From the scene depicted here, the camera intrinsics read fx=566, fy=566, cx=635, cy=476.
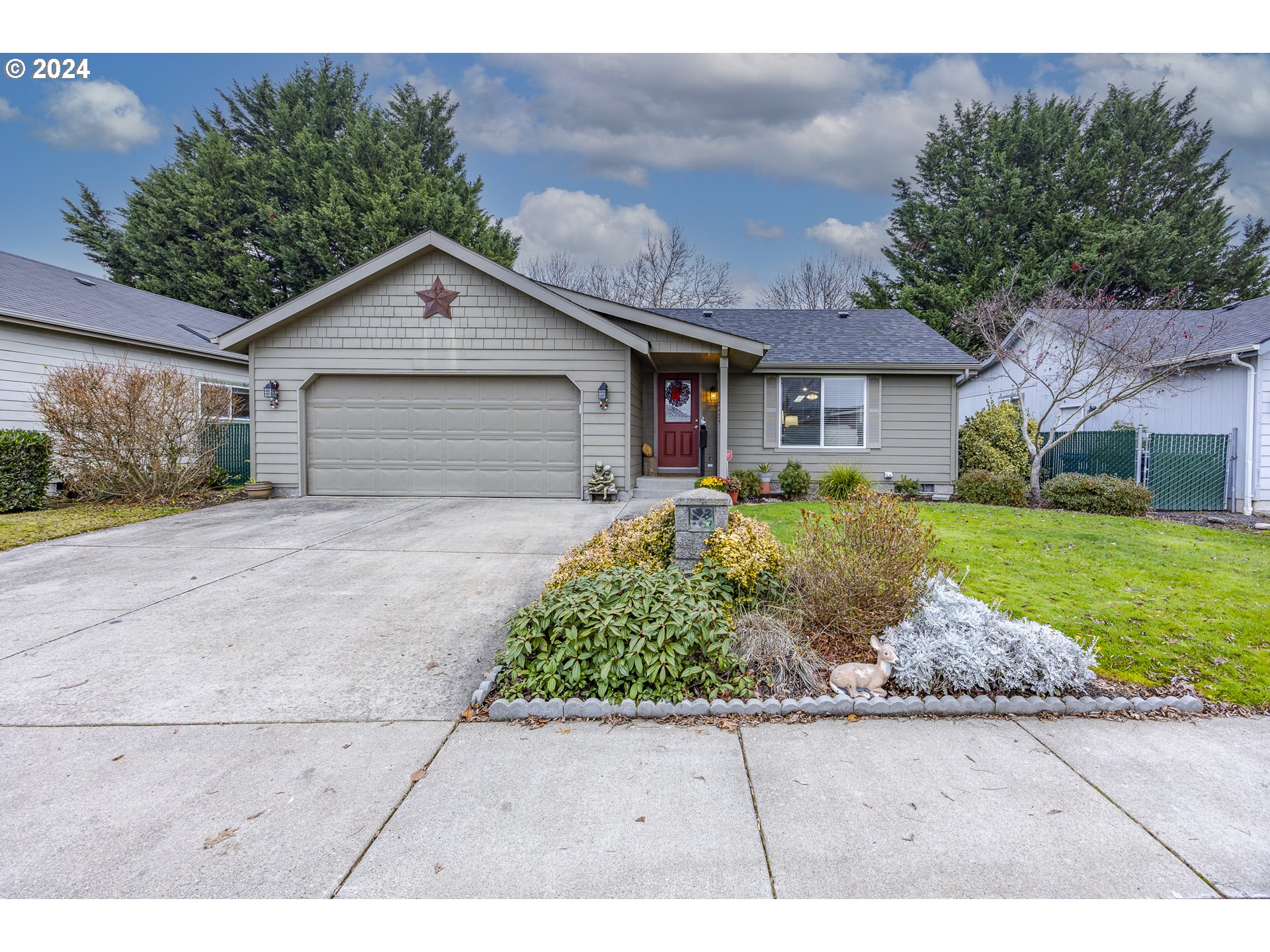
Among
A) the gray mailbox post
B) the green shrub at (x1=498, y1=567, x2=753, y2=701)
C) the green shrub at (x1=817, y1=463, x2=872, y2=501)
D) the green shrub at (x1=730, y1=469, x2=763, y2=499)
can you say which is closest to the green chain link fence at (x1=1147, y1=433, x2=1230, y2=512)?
the green shrub at (x1=817, y1=463, x2=872, y2=501)

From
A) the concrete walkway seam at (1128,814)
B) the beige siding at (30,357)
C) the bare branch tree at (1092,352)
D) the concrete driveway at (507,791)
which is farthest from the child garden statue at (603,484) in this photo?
the beige siding at (30,357)

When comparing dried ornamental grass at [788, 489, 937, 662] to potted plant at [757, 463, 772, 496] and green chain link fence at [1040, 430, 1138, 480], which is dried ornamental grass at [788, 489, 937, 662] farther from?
green chain link fence at [1040, 430, 1138, 480]

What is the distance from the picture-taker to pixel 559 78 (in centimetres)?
940

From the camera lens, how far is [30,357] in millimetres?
10297

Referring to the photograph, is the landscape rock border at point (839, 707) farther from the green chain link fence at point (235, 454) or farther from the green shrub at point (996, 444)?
the green chain link fence at point (235, 454)

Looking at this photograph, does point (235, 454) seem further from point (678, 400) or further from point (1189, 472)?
point (1189, 472)

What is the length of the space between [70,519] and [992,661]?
438 inches

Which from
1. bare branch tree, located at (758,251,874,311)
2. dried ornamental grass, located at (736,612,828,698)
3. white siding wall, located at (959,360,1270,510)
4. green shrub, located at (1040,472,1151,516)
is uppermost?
bare branch tree, located at (758,251,874,311)

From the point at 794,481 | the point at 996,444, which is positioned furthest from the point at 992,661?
the point at 996,444

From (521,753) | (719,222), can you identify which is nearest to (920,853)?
(521,753)

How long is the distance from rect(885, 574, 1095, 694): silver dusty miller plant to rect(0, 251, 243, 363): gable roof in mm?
12910

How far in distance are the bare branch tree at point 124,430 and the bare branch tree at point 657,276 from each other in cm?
1712

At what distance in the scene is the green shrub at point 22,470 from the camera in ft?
27.8

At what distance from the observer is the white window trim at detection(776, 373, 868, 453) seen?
11695mm
